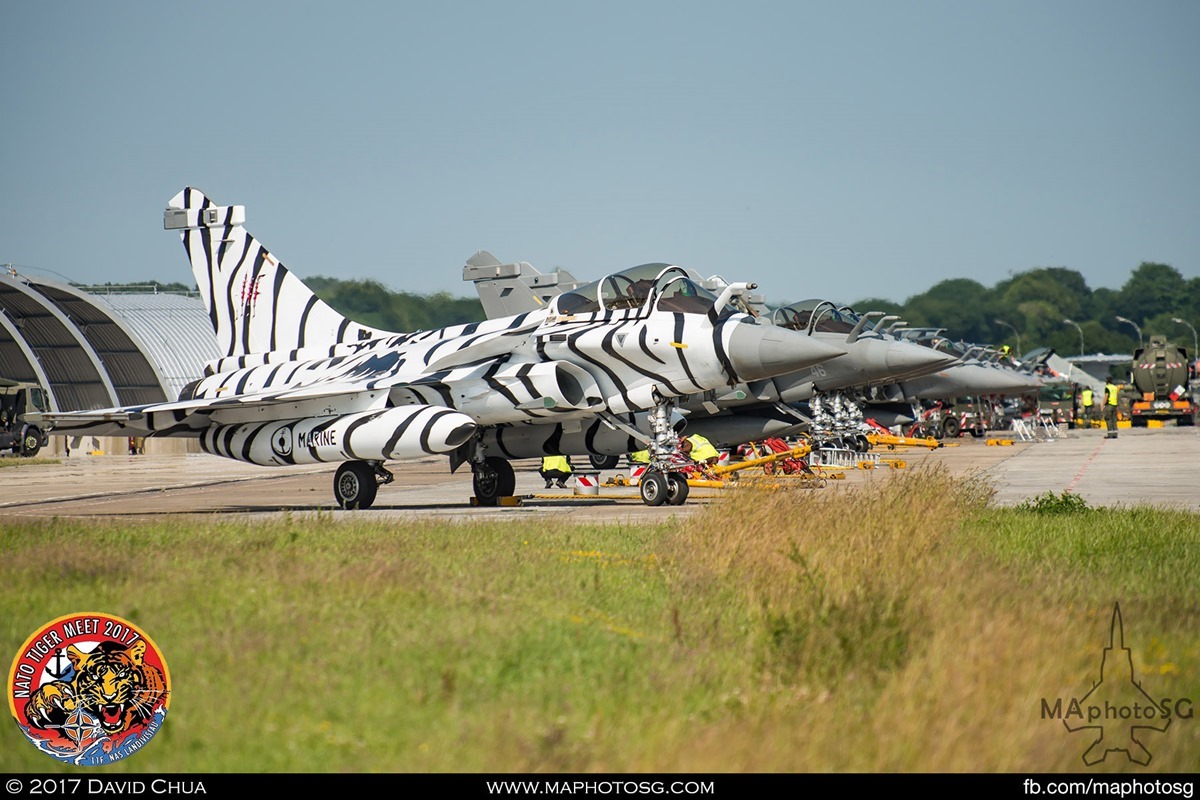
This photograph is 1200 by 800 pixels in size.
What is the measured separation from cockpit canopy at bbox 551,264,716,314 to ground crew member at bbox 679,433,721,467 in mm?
3604

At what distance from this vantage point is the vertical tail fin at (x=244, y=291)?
18.2 meters

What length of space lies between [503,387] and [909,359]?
11058mm

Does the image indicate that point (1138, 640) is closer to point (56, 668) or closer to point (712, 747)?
point (712, 747)

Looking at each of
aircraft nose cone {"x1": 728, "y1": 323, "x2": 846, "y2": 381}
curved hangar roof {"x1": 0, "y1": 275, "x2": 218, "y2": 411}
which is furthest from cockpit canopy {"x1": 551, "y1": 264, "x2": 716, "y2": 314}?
curved hangar roof {"x1": 0, "y1": 275, "x2": 218, "y2": 411}

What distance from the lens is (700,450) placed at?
17906 millimetres

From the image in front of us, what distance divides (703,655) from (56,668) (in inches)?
106

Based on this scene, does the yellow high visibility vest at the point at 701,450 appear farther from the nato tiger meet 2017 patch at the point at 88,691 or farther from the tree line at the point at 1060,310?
the tree line at the point at 1060,310

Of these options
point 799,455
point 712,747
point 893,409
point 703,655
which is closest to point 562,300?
point 799,455

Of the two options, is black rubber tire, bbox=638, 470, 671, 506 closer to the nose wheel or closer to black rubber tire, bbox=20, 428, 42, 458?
the nose wheel

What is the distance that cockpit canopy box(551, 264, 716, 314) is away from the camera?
14.3 meters

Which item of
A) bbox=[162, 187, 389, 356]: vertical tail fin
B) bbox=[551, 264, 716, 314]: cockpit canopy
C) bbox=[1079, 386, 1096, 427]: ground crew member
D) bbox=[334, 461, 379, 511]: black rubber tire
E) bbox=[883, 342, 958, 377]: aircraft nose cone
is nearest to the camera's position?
bbox=[551, 264, 716, 314]: cockpit canopy

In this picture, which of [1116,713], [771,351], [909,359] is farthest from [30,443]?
[1116,713]

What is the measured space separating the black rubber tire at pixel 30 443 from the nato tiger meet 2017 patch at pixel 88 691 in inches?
1448

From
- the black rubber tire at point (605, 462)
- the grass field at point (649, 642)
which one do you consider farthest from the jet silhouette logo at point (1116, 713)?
the black rubber tire at point (605, 462)
